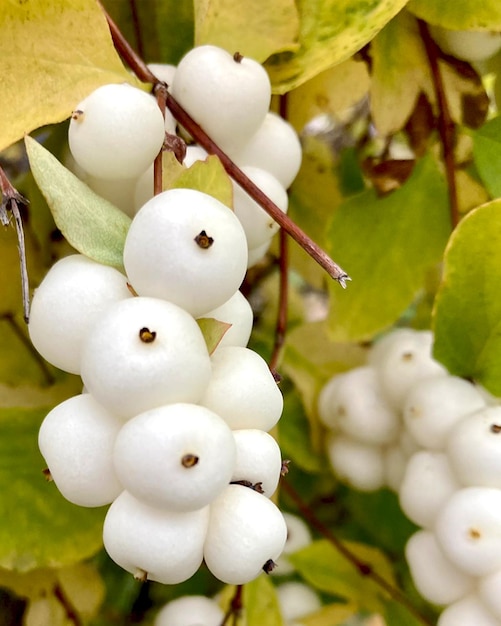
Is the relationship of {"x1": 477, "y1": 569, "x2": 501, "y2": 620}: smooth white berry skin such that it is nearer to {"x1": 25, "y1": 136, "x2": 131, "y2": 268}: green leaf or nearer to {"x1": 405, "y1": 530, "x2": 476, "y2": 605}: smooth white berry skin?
{"x1": 405, "y1": 530, "x2": 476, "y2": 605}: smooth white berry skin

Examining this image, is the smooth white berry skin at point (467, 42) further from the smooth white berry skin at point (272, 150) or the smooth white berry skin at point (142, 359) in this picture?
the smooth white berry skin at point (142, 359)

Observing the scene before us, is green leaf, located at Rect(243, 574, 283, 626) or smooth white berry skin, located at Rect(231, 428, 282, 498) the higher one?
smooth white berry skin, located at Rect(231, 428, 282, 498)

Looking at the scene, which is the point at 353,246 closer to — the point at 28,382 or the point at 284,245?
the point at 284,245

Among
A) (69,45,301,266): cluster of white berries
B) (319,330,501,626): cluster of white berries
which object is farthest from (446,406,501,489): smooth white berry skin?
(69,45,301,266): cluster of white berries

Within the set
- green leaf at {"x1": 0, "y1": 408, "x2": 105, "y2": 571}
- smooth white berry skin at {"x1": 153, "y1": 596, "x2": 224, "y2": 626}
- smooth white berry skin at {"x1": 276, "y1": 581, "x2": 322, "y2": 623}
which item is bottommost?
smooth white berry skin at {"x1": 276, "y1": 581, "x2": 322, "y2": 623}

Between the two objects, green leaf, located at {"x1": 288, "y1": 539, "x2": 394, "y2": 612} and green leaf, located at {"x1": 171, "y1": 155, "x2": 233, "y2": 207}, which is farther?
green leaf, located at {"x1": 288, "y1": 539, "x2": 394, "y2": 612}

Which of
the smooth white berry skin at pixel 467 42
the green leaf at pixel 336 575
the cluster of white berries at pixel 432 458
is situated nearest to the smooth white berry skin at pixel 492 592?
the cluster of white berries at pixel 432 458
